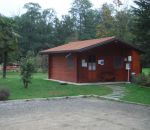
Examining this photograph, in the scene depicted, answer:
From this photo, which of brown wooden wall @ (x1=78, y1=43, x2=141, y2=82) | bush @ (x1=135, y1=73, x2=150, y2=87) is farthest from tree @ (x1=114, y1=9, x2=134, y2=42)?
bush @ (x1=135, y1=73, x2=150, y2=87)

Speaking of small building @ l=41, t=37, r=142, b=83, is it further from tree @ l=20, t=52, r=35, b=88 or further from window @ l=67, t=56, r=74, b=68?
tree @ l=20, t=52, r=35, b=88

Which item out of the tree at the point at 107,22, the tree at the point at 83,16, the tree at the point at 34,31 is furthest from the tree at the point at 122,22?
the tree at the point at 83,16

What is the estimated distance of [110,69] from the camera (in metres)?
28.1

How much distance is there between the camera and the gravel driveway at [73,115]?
431 inches

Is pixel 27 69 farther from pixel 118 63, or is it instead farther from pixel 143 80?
pixel 118 63

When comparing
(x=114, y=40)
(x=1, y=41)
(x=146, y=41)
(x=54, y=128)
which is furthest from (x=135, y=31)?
(x=54, y=128)

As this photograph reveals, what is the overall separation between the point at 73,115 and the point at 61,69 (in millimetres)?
16906

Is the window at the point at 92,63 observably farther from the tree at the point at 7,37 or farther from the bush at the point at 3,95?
the bush at the point at 3,95

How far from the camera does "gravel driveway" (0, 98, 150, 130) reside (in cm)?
1094

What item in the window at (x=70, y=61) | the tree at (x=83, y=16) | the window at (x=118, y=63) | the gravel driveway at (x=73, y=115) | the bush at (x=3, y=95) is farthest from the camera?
the tree at (x=83, y=16)

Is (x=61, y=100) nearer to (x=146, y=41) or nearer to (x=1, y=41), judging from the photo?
(x=146, y=41)

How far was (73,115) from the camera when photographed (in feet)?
42.6

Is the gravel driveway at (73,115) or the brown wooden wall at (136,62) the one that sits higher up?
the brown wooden wall at (136,62)

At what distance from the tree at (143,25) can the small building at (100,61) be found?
3.68 feet
